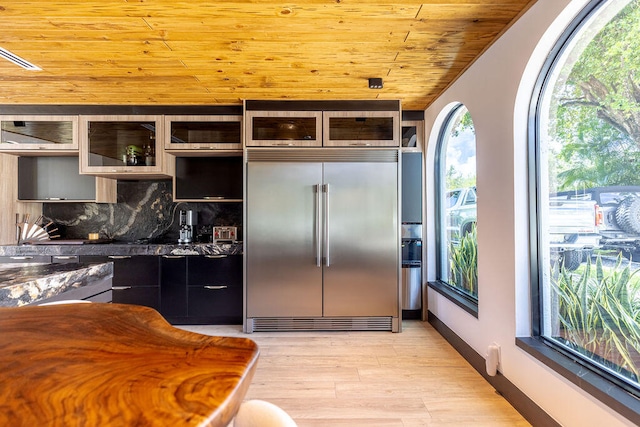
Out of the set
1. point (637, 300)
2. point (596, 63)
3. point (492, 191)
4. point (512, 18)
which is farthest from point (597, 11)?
point (637, 300)

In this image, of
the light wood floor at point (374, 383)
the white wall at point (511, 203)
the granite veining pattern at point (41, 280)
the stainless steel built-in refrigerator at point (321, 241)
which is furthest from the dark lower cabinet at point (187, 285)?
the white wall at point (511, 203)

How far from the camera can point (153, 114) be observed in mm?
3352

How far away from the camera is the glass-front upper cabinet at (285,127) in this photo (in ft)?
10.4

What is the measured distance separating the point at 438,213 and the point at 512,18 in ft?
6.44

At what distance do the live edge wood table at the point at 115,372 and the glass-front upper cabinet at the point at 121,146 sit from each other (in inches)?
103

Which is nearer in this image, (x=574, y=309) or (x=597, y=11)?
(x=597, y=11)

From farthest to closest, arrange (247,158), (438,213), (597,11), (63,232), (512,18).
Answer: (63,232) → (438,213) → (247,158) → (512,18) → (597,11)

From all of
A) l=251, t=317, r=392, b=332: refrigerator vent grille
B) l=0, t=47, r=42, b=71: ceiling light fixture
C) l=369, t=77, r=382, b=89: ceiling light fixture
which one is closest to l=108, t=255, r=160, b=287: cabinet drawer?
l=251, t=317, r=392, b=332: refrigerator vent grille

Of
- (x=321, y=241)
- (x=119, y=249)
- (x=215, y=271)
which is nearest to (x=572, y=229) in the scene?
(x=321, y=241)

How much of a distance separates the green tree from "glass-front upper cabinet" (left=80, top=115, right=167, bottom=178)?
344cm

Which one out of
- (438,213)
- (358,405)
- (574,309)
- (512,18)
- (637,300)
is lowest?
(358,405)

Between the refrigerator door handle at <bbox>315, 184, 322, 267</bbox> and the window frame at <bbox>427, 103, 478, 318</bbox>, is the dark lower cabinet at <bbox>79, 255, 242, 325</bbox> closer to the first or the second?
the refrigerator door handle at <bbox>315, 184, 322, 267</bbox>

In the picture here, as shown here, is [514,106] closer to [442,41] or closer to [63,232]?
[442,41]

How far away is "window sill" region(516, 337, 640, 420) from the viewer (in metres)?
1.25
